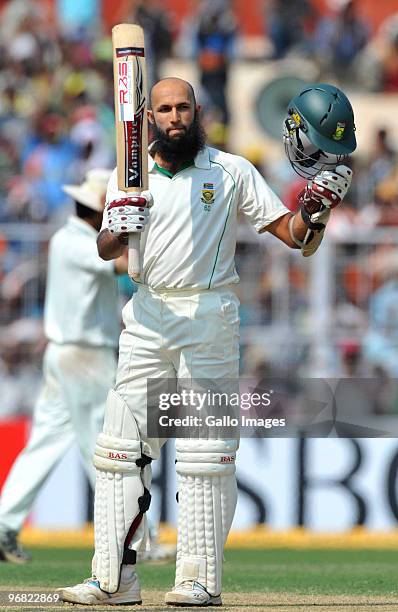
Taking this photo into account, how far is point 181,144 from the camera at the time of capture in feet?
19.7

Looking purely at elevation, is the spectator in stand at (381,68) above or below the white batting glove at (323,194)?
above

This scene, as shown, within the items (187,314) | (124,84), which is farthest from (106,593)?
(124,84)

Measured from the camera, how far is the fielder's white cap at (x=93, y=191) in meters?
8.95

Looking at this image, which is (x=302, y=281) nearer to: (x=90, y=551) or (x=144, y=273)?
(x=90, y=551)

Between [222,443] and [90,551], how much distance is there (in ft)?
14.1

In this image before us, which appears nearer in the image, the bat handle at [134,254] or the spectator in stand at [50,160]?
the bat handle at [134,254]

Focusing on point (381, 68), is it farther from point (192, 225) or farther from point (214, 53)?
point (192, 225)

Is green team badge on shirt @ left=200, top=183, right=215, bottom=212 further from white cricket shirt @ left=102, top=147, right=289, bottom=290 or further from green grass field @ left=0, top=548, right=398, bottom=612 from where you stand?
green grass field @ left=0, top=548, right=398, bottom=612

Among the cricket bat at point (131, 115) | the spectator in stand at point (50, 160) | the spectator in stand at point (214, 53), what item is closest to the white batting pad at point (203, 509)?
the cricket bat at point (131, 115)

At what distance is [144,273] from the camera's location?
600cm

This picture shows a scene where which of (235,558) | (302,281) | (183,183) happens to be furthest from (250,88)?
(183,183)

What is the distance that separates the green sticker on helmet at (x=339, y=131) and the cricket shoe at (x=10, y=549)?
4193 millimetres

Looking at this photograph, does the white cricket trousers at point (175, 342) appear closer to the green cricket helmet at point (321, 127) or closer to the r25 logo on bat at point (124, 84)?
the green cricket helmet at point (321, 127)

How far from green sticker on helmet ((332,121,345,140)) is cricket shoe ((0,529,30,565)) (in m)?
4.19
